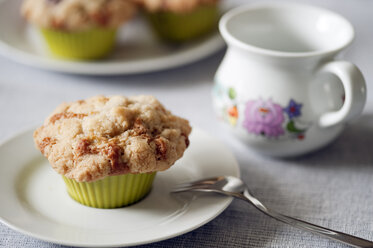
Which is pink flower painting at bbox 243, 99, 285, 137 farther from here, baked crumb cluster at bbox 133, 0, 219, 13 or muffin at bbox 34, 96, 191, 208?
baked crumb cluster at bbox 133, 0, 219, 13

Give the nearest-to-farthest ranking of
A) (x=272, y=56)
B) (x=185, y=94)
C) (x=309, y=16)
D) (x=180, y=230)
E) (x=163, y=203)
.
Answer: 1. (x=180, y=230)
2. (x=163, y=203)
3. (x=272, y=56)
4. (x=309, y=16)
5. (x=185, y=94)

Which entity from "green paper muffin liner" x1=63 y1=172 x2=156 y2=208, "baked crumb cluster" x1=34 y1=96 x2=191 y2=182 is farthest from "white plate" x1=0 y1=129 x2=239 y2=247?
"baked crumb cluster" x1=34 y1=96 x2=191 y2=182

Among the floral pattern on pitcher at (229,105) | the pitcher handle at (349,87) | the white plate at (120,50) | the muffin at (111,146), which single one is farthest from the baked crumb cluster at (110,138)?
the white plate at (120,50)

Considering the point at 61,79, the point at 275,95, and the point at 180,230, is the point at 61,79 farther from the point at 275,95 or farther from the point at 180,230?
the point at 180,230

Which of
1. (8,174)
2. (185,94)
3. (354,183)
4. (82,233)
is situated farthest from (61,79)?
(354,183)

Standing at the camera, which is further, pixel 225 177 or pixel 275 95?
pixel 275 95

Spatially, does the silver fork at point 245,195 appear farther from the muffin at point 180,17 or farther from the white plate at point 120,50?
the muffin at point 180,17

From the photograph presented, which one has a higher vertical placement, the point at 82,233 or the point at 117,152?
the point at 117,152

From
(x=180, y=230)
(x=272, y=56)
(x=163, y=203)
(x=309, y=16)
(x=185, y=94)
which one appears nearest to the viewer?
(x=180, y=230)
